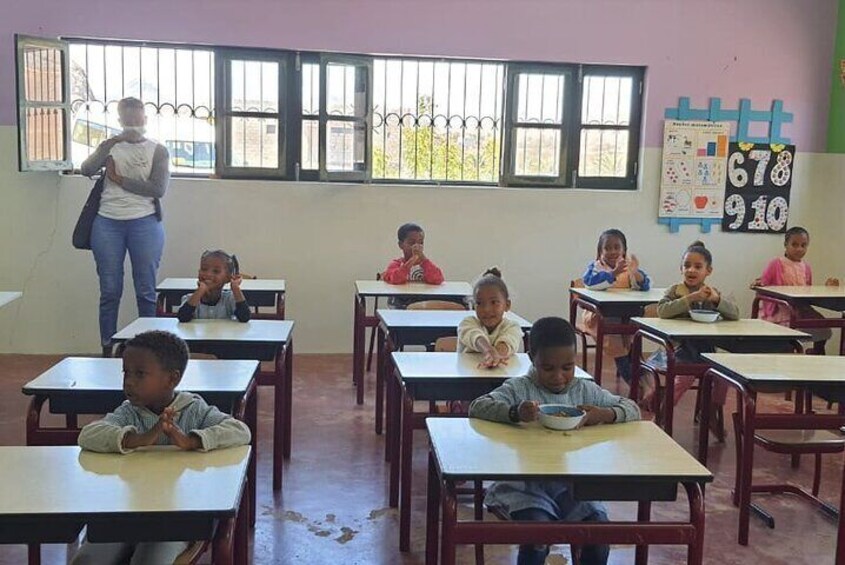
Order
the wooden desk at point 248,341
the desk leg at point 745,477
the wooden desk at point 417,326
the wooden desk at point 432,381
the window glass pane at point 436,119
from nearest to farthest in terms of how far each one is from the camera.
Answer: the wooden desk at point 432,381, the desk leg at point 745,477, the wooden desk at point 248,341, the wooden desk at point 417,326, the window glass pane at point 436,119

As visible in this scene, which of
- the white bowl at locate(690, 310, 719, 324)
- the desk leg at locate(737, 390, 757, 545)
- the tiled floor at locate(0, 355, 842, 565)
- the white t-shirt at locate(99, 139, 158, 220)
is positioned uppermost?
the white t-shirt at locate(99, 139, 158, 220)

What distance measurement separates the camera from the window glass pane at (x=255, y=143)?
6059mm

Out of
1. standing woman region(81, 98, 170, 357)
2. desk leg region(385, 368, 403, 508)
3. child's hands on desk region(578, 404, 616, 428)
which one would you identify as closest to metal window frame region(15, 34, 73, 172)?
standing woman region(81, 98, 170, 357)

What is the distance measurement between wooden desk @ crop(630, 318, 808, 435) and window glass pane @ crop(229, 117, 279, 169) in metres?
3.22

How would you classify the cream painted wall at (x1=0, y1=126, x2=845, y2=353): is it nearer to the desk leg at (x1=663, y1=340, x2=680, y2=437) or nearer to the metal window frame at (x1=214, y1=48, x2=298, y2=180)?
the metal window frame at (x1=214, y1=48, x2=298, y2=180)

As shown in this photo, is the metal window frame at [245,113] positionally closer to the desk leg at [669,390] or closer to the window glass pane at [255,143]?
the window glass pane at [255,143]

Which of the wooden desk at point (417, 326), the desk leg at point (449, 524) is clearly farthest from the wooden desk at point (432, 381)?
the desk leg at point (449, 524)

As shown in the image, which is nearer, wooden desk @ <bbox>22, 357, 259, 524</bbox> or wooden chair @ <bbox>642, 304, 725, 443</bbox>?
wooden desk @ <bbox>22, 357, 259, 524</bbox>

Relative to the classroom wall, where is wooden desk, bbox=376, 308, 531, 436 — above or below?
→ below

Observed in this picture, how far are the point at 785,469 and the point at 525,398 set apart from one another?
2219 mm

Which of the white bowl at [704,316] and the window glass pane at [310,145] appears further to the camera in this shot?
the window glass pane at [310,145]

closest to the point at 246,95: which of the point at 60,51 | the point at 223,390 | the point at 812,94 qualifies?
the point at 60,51

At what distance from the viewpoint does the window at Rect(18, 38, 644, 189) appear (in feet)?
19.4

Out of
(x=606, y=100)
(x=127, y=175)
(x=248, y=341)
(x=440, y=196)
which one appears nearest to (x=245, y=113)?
(x=127, y=175)
